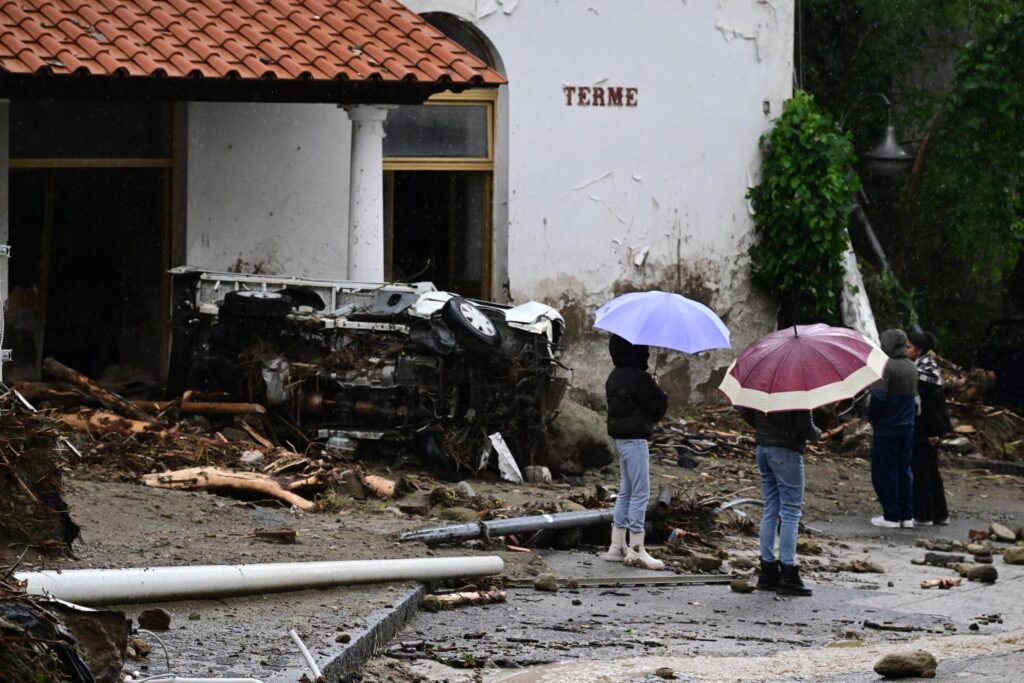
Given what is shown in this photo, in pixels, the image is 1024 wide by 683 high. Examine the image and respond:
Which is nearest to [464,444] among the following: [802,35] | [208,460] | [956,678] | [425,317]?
[425,317]

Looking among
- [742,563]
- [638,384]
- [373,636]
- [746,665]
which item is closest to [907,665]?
[746,665]

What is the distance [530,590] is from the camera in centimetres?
1055

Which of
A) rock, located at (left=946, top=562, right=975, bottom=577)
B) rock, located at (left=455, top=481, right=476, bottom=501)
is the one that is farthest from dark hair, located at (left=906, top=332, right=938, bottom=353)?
rock, located at (left=455, top=481, right=476, bottom=501)

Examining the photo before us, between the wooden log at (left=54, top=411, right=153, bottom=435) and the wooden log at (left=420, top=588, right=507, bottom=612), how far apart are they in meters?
4.74

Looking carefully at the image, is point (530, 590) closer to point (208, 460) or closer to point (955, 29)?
point (208, 460)

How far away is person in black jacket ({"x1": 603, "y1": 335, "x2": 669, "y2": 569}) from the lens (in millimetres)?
11508

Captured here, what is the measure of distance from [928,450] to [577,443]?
3.10 metres

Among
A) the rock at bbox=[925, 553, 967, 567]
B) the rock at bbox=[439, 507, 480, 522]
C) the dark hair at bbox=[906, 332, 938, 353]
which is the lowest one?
the rock at bbox=[925, 553, 967, 567]

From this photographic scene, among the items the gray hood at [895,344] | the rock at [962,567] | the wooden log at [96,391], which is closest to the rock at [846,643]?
the rock at [962,567]

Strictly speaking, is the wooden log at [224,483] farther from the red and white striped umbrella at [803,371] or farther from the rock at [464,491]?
the red and white striped umbrella at [803,371]

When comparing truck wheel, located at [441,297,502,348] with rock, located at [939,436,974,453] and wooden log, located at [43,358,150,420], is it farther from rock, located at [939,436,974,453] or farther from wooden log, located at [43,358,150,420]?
rock, located at [939,436,974,453]

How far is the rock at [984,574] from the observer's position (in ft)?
39.3

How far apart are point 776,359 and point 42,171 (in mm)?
8337

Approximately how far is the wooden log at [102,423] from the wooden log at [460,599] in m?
4.74
